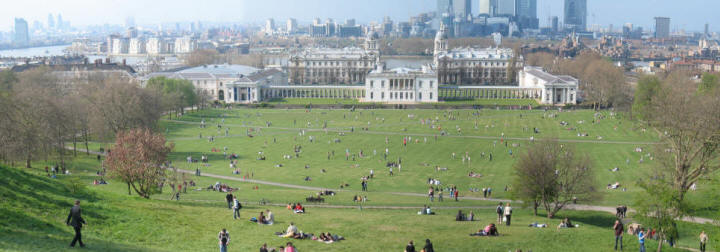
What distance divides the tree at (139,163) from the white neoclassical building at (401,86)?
74.7 metres

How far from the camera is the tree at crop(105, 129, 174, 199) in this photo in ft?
109

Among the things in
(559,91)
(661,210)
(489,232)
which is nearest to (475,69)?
(559,91)

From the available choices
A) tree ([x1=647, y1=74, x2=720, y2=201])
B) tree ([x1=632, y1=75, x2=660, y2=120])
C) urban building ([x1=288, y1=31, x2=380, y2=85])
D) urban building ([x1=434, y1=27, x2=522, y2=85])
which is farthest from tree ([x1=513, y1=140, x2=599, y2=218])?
urban building ([x1=288, y1=31, x2=380, y2=85])

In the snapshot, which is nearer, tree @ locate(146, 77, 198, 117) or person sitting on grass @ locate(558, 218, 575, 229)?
person sitting on grass @ locate(558, 218, 575, 229)

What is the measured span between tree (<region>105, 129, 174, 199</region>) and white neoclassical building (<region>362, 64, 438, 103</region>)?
7468 centimetres

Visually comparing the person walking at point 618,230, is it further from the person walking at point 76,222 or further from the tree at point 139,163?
the tree at point 139,163

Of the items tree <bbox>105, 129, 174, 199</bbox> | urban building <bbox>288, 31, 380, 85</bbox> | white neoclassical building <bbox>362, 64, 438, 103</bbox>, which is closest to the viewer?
tree <bbox>105, 129, 174, 199</bbox>

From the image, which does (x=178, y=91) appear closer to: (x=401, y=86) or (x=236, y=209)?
(x=401, y=86)

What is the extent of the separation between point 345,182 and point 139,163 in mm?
14907

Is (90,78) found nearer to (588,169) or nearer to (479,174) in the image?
(479,174)

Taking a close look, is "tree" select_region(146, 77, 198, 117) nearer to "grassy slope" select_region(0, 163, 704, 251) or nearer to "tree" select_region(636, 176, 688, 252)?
"grassy slope" select_region(0, 163, 704, 251)

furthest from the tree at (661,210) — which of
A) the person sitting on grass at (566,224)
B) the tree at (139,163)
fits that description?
the tree at (139,163)

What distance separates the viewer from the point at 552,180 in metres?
31.9

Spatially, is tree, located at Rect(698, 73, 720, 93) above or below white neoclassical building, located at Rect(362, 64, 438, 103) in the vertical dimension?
above
